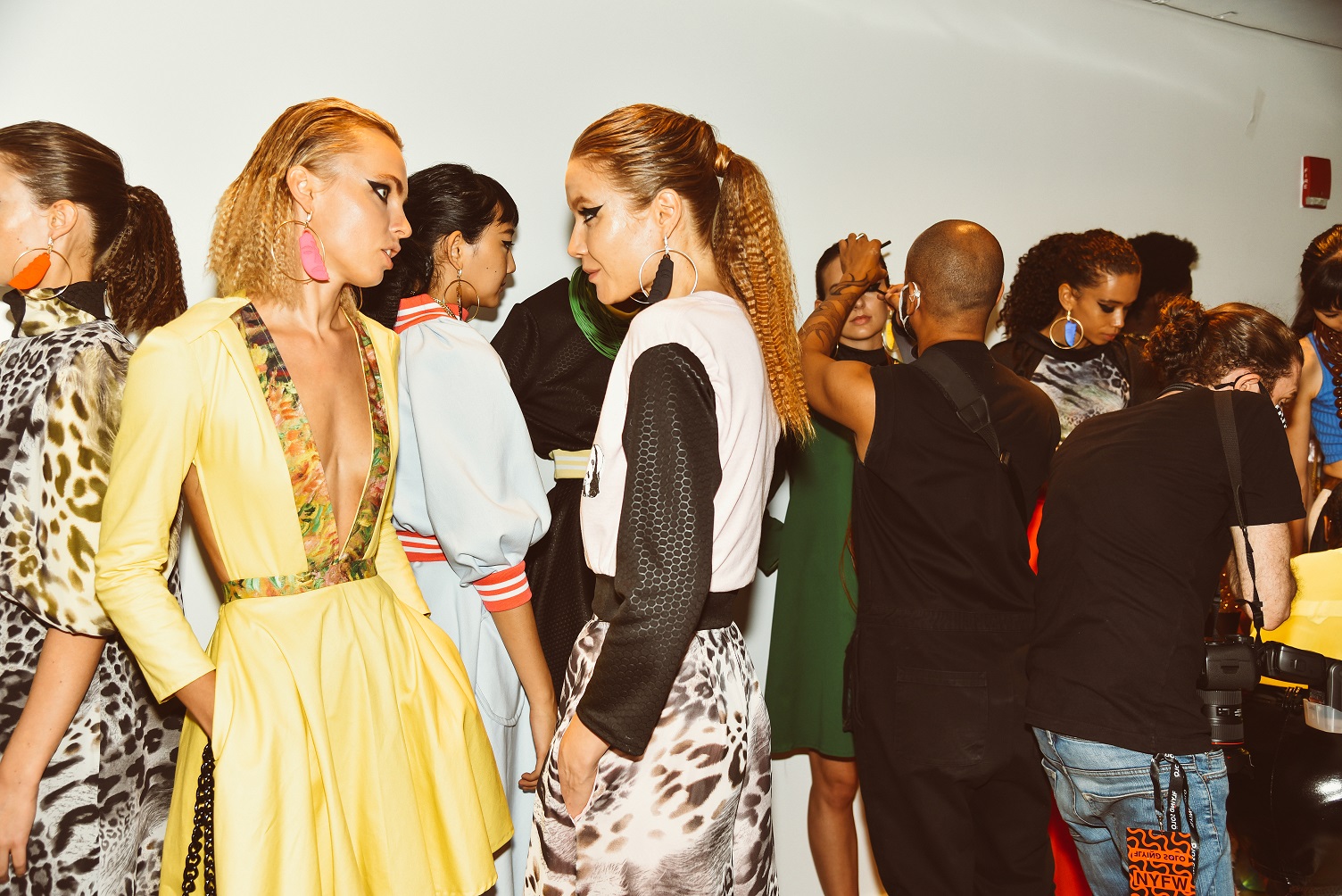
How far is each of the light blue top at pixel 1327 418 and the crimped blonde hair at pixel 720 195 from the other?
2.55 meters

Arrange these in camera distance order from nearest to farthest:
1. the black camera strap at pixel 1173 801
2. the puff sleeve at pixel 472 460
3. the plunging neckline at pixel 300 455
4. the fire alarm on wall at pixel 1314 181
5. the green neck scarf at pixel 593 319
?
the plunging neckline at pixel 300 455 < the puff sleeve at pixel 472 460 < the black camera strap at pixel 1173 801 < the green neck scarf at pixel 593 319 < the fire alarm on wall at pixel 1314 181

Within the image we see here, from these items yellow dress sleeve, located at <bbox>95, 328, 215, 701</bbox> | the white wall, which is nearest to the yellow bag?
the white wall

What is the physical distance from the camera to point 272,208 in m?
1.63

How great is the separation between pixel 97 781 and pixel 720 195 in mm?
1433

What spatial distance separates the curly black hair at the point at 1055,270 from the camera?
3289 mm

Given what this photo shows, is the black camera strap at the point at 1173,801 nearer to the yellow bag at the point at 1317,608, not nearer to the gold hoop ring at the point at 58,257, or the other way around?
the yellow bag at the point at 1317,608

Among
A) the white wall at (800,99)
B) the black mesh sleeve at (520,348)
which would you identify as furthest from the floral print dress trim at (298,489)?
the white wall at (800,99)

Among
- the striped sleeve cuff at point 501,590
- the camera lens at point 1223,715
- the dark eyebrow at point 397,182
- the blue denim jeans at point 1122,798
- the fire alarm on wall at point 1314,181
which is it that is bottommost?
the blue denim jeans at point 1122,798

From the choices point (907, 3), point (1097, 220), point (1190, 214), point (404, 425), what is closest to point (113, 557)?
point (404, 425)

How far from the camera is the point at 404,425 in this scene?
1.97m

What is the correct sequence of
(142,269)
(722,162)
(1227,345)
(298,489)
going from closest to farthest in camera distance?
(298,489), (722,162), (142,269), (1227,345)

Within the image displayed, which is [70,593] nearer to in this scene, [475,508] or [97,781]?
[97,781]

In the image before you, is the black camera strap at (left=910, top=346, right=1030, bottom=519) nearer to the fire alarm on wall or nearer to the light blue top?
the light blue top

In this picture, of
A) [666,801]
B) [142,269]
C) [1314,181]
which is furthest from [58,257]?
[1314,181]
